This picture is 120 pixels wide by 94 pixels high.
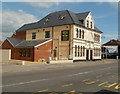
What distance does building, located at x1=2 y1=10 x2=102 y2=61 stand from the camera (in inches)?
1390

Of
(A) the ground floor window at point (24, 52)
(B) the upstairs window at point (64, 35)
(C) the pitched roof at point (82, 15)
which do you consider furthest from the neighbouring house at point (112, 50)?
(A) the ground floor window at point (24, 52)

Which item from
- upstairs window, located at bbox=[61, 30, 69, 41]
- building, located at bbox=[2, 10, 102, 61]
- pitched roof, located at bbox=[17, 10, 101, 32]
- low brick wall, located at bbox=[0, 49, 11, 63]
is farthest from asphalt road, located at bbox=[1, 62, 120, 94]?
pitched roof, located at bbox=[17, 10, 101, 32]

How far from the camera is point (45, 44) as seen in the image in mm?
34531

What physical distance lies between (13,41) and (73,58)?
16.3m

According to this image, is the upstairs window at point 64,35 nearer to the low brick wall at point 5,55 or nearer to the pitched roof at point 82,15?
the pitched roof at point 82,15

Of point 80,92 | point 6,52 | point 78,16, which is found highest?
point 78,16

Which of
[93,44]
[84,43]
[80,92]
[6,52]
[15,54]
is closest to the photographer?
[80,92]

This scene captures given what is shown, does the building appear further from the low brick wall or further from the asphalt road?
the asphalt road

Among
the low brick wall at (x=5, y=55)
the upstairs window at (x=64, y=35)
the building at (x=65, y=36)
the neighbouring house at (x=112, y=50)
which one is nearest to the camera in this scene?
the low brick wall at (x=5, y=55)

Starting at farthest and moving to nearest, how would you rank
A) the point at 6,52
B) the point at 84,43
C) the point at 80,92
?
the point at 84,43
the point at 6,52
the point at 80,92

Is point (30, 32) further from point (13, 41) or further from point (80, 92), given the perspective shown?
point (80, 92)

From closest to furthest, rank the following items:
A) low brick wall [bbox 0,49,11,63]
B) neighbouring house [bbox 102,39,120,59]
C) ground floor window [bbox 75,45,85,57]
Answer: low brick wall [bbox 0,49,11,63] < ground floor window [bbox 75,45,85,57] < neighbouring house [bbox 102,39,120,59]

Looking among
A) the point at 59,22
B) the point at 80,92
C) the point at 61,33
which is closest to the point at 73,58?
the point at 61,33

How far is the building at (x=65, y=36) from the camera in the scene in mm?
35312
